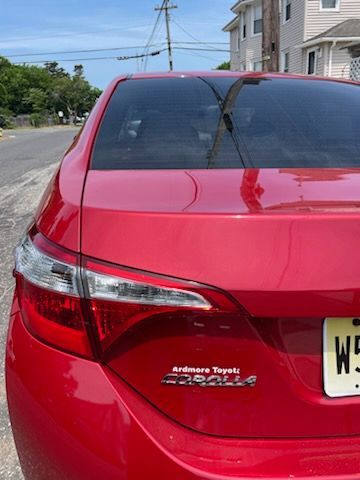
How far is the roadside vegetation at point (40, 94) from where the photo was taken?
71312 millimetres

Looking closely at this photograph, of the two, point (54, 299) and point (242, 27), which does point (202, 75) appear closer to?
point (54, 299)

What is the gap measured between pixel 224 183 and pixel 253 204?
0.20 m

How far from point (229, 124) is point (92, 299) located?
105 cm

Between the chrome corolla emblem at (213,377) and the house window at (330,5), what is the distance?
22297 mm

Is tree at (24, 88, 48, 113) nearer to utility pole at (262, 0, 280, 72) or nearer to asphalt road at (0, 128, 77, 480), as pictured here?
asphalt road at (0, 128, 77, 480)

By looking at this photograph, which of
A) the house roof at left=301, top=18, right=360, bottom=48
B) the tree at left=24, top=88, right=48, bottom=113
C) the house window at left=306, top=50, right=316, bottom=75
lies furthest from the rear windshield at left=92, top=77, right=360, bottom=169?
the tree at left=24, top=88, right=48, bottom=113

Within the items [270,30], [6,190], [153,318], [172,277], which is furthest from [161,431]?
[270,30]

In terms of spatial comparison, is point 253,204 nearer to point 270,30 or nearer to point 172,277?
point 172,277

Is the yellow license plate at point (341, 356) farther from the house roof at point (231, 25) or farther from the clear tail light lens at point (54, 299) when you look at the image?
the house roof at point (231, 25)

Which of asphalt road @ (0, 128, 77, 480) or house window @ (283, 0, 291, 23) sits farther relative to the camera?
house window @ (283, 0, 291, 23)

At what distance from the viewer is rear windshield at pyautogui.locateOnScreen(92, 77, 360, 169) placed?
167 cm

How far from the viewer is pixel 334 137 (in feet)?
6.17

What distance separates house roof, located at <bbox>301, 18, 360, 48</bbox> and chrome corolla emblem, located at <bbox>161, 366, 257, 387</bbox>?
2037cm

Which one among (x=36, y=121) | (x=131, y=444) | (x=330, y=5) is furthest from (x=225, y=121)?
(x=36, y=121)
